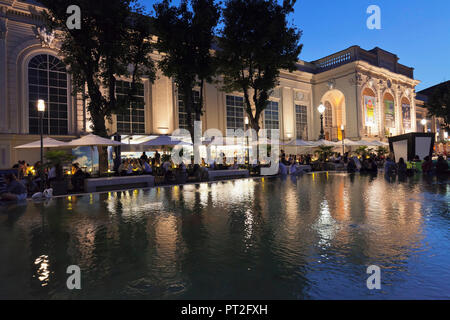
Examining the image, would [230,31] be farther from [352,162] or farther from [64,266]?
[64,266]

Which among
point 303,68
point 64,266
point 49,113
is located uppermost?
point 303,68

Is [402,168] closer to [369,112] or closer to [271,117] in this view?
[271,117]

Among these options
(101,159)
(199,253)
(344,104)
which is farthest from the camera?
(344,104)

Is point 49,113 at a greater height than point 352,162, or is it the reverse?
point 49,113

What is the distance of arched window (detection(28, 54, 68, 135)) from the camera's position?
18.6 metres

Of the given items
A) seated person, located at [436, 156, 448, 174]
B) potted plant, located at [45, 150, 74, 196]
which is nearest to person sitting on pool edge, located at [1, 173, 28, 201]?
potted plant, located at [45, 150, 74, 196]

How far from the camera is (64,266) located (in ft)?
11.8

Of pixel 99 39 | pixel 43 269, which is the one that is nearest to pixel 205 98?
pixel 99 39

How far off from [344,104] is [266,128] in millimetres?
11694

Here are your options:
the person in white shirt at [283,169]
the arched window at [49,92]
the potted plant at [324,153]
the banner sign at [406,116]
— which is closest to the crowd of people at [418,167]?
the potted plant at [324,153]

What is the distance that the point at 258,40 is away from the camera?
734 inches

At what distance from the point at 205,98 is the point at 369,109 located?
2229 cm

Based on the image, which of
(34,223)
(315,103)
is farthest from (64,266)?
(315,103)

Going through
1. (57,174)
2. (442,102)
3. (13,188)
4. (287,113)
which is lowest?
(13,188)
